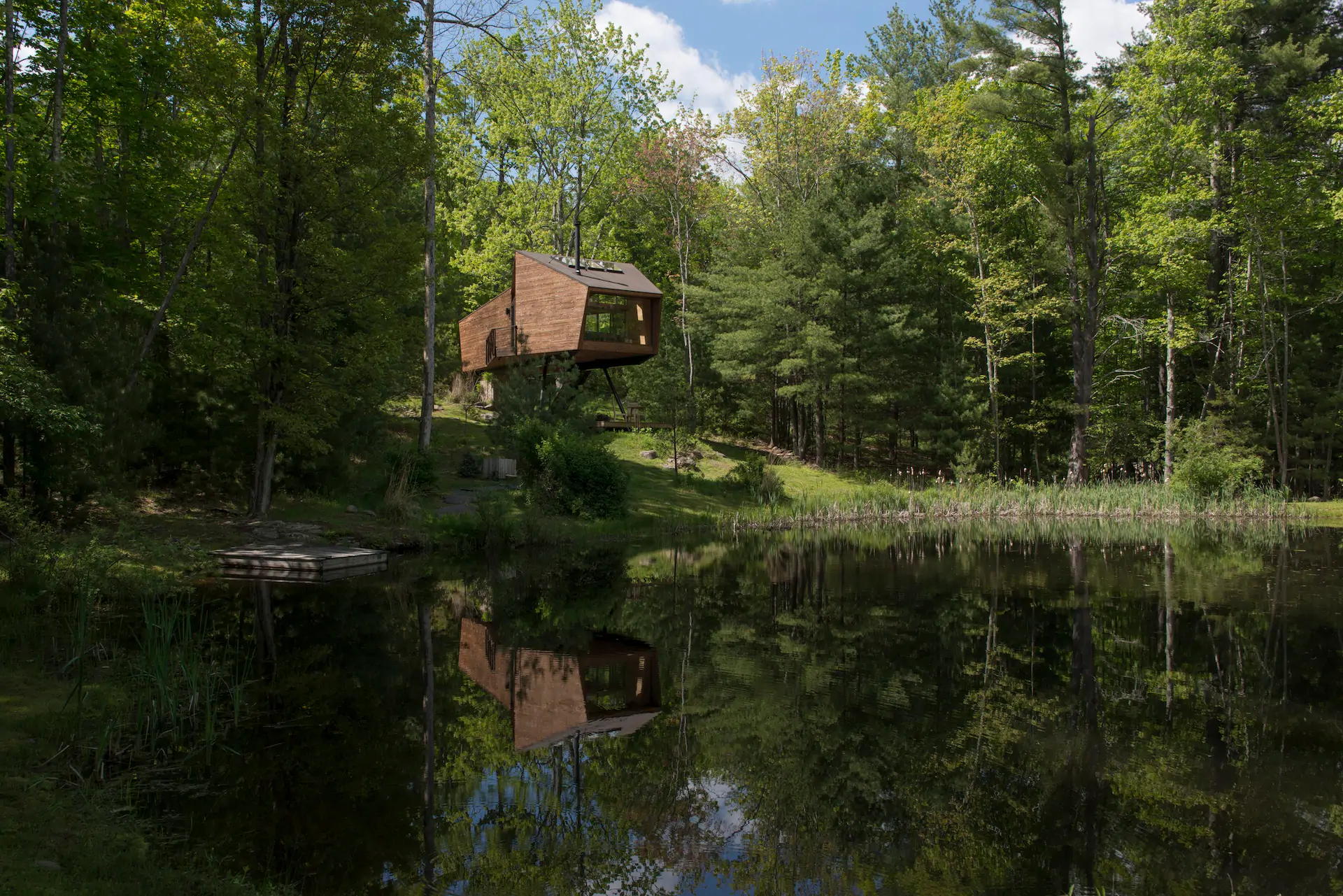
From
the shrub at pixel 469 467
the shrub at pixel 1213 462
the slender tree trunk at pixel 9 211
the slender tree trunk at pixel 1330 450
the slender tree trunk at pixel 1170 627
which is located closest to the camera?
the slender tree trunk at pixel 1170 627

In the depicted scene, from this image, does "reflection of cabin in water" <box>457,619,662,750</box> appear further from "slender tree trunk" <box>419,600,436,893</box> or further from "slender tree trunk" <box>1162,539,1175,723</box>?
"slender tree trunk" <box>1162,539,1175,723</box>

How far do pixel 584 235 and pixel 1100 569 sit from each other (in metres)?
25.7

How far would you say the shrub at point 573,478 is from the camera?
18.5 metres

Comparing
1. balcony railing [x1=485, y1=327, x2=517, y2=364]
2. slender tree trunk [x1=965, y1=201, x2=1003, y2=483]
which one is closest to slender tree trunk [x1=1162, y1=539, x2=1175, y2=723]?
slender tree trunk [x1=965, y1=201, x2=1003, y2=483]

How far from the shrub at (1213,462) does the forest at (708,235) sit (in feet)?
0.72

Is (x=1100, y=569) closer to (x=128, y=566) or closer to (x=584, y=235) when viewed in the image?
(x=128, y=566)

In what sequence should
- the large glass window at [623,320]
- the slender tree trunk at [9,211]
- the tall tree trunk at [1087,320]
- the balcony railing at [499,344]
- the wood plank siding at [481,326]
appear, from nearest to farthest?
1. the slender tree trunk at [9,211]
2. the large glass window at [623,320]
3. the tall tree trunk at [1087,320]
4. the balcony railing at [499,344]
5. the wood plank siding at [481,326]

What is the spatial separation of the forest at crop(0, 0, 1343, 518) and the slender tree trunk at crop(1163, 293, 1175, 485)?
0.35m

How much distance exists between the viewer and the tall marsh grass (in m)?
21.2

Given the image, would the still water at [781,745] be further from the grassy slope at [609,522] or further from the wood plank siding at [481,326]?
the wood plank siding at [481,326]

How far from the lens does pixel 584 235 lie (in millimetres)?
34344

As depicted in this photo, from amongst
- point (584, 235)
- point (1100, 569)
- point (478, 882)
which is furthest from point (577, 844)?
point (584, 235)

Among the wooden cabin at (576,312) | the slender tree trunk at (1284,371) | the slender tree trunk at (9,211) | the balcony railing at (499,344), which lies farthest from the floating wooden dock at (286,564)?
the slender tree trunk at (1284,371)

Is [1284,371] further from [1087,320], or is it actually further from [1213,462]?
[1087,320]
